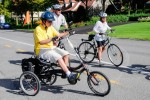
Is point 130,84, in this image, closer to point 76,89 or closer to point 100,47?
point 76,89

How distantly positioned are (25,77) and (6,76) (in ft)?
7.96

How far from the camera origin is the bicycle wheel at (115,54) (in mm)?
10867

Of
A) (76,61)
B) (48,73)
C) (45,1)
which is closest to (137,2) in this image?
(45,1)

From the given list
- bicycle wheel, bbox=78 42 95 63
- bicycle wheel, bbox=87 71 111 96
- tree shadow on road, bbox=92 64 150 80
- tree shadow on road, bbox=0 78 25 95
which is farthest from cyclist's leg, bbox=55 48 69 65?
bicycle wheel, bbox=78 42 95 63

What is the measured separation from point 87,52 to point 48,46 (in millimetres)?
4279

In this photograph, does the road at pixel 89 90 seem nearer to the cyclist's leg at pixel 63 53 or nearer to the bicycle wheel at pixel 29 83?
the bicycle wheel at pixel 29 83

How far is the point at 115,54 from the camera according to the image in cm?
1103

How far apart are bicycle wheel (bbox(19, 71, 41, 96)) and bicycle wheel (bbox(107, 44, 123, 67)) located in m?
4.06

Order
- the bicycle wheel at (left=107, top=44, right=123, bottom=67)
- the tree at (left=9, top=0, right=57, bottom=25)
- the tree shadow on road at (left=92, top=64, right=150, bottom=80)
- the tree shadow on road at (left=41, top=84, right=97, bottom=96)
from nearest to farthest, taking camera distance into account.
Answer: the tree shadow on road at (left=41, top=84, right=97, bottom=96) < the tree shadow on road at (left=92, top=64, right=150, bottom=80) < the bicycle wheel at (left=107, top=44, right=123, bottom=67) < the tree at (left=9, top=0, right=57, bottom=25)

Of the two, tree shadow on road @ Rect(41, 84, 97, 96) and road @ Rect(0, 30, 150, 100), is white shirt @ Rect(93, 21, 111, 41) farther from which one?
tree shadow on road @ Rect(41, 84, 97, 96)

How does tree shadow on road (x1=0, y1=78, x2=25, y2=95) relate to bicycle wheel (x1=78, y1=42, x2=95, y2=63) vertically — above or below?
below

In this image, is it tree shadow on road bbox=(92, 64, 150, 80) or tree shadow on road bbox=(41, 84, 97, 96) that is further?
tree shadow on road bbox=(92, 64, 150, 80)

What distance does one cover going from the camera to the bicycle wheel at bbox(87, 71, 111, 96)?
712 centimetres

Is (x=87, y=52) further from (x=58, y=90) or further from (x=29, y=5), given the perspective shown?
(x=29, y=5)
